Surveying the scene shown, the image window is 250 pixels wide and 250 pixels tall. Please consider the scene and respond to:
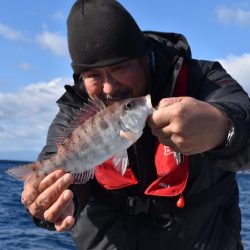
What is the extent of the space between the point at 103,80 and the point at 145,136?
2.48 ft

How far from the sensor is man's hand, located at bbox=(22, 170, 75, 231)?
4668mm

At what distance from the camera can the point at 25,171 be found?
16.1ft

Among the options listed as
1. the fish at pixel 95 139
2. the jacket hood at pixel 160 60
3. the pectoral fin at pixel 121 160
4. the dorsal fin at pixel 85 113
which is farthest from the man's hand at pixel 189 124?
the jacket hood at pixel 160 60

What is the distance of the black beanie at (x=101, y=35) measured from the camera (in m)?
5.42

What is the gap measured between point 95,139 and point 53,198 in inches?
29.3

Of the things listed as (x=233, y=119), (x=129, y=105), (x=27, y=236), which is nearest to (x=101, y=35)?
(x=129, y=105)

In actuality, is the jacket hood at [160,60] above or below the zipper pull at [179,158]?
above

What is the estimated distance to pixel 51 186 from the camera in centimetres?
470

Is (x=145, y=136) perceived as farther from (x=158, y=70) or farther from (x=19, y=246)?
(x=19, y=246)

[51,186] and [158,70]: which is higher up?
[158,70]

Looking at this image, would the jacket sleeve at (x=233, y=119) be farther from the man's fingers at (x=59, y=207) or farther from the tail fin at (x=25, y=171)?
the tail fin at (x=25, y=171)

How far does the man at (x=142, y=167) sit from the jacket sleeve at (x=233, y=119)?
0.12 ft

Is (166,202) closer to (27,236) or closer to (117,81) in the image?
(117,81)

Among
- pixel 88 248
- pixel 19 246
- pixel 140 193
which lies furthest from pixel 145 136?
pixel 19 246
